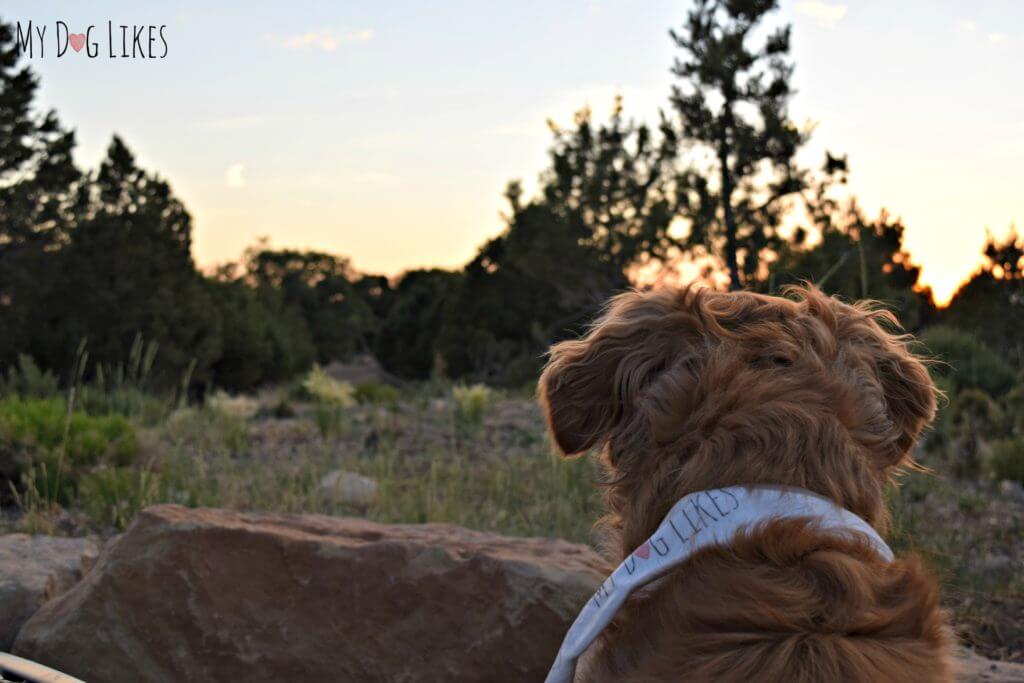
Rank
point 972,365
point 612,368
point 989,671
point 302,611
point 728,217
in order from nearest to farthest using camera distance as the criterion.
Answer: point 612,368
point 989,671
point 302,611
point 972,365
point 728,217

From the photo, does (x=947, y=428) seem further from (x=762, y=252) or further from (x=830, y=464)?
(x=762, y=252)

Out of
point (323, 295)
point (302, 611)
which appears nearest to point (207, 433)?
point (302, 611)

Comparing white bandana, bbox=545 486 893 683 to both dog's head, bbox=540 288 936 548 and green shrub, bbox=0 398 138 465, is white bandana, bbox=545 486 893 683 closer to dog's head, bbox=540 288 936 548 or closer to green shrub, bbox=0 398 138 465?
dog's head, bbox=540 288 936 548

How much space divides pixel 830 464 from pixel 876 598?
301 mm

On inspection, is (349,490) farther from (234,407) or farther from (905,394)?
(234,407)

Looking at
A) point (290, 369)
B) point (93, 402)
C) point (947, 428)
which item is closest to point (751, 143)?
point (947, 428)

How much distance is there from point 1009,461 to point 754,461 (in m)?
5.91

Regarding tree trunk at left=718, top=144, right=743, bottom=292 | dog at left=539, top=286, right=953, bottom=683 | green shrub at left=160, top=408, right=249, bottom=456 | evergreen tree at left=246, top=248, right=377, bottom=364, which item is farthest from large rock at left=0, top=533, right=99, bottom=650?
evergreen tree at left=246, top=248, right=377, bottom=364

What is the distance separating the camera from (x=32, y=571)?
408cm

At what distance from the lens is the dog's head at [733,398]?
2.19 meters

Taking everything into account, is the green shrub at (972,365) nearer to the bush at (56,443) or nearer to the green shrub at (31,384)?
the bush at (56,443)

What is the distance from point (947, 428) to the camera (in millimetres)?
7965

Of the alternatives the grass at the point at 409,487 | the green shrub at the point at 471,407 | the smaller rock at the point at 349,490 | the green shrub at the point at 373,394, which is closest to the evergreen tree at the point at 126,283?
the green shrub at the point at 373,394

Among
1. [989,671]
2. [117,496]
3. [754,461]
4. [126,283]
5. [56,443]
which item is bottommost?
[989,671]
